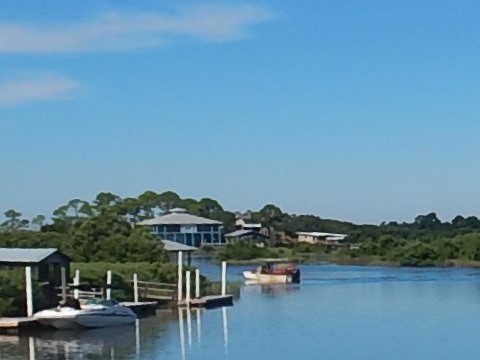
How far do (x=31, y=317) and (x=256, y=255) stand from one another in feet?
213

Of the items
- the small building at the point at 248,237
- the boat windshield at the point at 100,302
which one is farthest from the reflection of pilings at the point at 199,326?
the small building at the point at 248,237

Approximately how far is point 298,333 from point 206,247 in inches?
2891

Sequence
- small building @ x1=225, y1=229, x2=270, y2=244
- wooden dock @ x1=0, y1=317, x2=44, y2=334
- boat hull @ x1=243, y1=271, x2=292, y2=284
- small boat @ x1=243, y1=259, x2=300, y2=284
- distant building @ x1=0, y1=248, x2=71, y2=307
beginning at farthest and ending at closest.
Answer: small building @ x1=225, y1=229, x2=270, y2=244, small boat @ x1=243, y1=259, x2=300, y2=284, boat hull @ x1=243, y1=271, x2=292, y2=284, distant building @ x1=0, y1=248, x2=71, y2=307, wooden dock @ x1=0, y1=317, x2=44, y2=334

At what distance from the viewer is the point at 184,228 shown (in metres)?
97.1

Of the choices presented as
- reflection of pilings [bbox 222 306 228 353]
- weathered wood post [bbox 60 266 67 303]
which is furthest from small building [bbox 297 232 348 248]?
weathered wood post [bbox 60 266 67 303]

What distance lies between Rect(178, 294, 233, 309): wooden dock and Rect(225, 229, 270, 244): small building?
230 ft

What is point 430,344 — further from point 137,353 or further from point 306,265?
point 306,265

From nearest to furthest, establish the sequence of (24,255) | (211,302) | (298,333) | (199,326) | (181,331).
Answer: (298,333) < (181,331) < (199,326) < (24,255) < (211,302)

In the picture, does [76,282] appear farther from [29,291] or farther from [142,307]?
[29,291]

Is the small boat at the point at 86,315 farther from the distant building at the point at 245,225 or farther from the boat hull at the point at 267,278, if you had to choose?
the distant building at the point at 245,225

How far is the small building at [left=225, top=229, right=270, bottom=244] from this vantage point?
11991cm

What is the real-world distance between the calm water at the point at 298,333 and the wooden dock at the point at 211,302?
0.79 meters

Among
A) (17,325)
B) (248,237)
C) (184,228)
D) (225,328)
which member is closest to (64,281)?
(17,325)

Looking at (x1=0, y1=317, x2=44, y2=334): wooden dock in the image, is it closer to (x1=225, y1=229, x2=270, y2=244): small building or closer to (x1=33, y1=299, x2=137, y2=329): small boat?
(x1=33, y1=299, x2=137, y2=329): small boat
